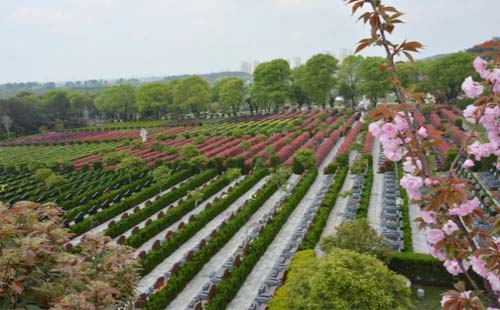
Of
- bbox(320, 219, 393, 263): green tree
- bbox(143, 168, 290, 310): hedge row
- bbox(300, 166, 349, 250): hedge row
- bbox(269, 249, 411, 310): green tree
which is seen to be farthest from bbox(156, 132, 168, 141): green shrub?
bbox(269, 249, 411, 310): green tree

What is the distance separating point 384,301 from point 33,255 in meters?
6.65

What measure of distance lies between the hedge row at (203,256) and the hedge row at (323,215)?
3483 millimetres

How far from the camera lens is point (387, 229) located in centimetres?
1638

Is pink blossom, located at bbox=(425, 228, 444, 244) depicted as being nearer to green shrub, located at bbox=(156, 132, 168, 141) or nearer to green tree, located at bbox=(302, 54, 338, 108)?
green shrub, located at bbox=(156, 132, 168, 141)

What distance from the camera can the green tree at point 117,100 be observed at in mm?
77750

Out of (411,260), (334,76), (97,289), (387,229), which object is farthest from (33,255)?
(334,76)

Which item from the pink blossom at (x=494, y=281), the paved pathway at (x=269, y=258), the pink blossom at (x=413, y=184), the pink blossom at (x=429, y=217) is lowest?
the paved pathway at (x=269, y=258)

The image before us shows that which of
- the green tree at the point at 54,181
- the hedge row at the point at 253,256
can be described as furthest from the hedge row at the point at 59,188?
the hedge row at the point at 253,256

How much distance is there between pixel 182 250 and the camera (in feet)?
54.4

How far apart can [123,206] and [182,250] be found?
22.2 feet

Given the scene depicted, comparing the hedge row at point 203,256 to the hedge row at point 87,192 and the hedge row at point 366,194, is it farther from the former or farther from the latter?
the hedge row at point 87,192

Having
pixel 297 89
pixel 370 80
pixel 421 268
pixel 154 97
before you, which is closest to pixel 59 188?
pixel 421 268

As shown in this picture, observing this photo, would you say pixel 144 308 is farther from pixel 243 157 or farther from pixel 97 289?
pixel 243 157

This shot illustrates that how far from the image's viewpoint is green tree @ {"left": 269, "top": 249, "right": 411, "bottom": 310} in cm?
827
